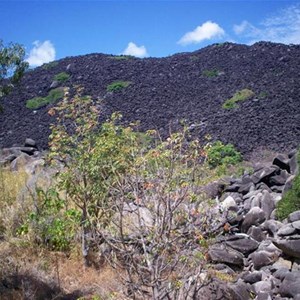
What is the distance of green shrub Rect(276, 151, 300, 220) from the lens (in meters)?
6.63

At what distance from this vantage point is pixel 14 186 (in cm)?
759

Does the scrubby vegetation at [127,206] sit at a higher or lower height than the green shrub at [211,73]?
lower

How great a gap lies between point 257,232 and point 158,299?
2.94 metres

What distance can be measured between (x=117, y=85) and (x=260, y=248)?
1677 centimetres

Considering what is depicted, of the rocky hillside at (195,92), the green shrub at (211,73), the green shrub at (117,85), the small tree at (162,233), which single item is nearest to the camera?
the small tree at (162,233)

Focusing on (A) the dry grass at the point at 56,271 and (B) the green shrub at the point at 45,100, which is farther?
(B) the green shrub at the point at 45,100

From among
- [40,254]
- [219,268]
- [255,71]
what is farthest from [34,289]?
[255,71]

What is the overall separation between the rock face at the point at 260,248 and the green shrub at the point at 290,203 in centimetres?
16

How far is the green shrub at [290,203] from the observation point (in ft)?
21.7

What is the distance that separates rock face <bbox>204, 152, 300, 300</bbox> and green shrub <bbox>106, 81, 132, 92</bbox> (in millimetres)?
14277

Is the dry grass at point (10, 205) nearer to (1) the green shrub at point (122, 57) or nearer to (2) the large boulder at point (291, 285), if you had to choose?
(2) the large boulder at point (291, 285)

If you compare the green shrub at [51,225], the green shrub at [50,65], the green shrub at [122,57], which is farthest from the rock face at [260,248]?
the green shrub at [50,65]

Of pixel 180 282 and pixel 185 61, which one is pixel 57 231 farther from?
pixel 185 61

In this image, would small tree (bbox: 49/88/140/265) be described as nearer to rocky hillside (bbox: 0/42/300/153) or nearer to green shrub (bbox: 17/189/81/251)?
Result: green shrub (bbox: 17/189/81/251)
